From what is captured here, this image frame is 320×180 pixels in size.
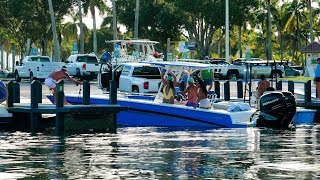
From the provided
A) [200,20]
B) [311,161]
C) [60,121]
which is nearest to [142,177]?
[311,161]

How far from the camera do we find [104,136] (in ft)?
92.1

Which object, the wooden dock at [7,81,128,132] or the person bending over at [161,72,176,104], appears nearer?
the wooden dock at [7,81,128,132]

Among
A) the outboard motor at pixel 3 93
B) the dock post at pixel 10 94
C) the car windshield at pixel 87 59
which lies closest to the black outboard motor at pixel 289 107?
the dock post at pixel 10 94

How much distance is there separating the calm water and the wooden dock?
661 millimetres

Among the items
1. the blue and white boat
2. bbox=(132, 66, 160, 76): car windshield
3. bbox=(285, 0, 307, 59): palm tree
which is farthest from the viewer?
bbox=(285, 0, 307, 59): palm tree

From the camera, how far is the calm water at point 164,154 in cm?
1935

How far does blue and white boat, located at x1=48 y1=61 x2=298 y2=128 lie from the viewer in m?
30.0

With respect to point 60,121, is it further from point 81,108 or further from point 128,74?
point 128,74

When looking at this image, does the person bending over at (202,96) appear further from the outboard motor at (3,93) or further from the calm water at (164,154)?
the outboard motor at (3,93)

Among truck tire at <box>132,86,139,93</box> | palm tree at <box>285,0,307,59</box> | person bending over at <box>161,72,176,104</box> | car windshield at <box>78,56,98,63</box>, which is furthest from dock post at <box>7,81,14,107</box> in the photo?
palm tree at <box>285,0,307,59</box>

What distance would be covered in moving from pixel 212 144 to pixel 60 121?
6000 millimetres

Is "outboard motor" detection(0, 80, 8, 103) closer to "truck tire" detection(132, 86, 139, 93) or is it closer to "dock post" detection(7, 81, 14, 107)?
"dock post" detection(7, 81, 14, 107)

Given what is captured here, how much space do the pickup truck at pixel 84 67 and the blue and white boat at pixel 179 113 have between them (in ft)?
107

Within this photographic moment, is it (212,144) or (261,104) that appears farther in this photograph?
(261,104)
